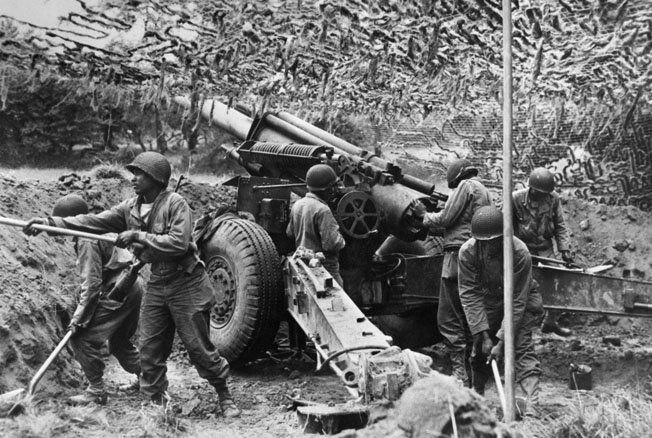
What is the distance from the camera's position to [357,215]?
7562 millimetres

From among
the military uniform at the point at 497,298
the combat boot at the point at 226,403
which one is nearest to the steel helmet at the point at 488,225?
the military uniform at the point at 497,298

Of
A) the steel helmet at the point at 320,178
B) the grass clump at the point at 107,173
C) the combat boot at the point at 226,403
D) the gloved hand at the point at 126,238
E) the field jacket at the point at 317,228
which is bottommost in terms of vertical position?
A: the combat boot at the point at 226,403

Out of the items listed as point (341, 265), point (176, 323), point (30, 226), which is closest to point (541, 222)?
point (341, 265)

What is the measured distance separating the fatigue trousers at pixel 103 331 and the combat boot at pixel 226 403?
866 mm

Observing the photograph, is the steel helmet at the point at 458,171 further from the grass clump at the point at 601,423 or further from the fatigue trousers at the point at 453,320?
the grass clump at the point at 601,423

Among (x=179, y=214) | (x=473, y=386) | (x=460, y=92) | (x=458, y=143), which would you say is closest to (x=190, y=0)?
(x=460, y=92)

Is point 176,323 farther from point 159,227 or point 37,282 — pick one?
point 37,282

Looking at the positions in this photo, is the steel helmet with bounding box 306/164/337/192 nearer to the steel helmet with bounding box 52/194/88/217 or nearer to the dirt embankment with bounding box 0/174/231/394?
the steel helmet with bounding box 52/194/88/217

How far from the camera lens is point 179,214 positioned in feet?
18.4

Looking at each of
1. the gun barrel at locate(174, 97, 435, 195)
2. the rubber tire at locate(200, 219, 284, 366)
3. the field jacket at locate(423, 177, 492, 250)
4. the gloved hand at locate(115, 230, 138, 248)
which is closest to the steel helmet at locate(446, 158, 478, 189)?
the field jacket at locate(423, 177, 492, 250)

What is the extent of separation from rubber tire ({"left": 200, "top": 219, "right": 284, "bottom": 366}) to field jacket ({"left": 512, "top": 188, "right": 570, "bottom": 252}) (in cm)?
258

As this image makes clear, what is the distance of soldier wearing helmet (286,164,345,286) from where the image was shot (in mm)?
7043

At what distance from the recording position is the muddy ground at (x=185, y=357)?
5.19 metres

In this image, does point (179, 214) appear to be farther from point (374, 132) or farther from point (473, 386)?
point (374, 132)
